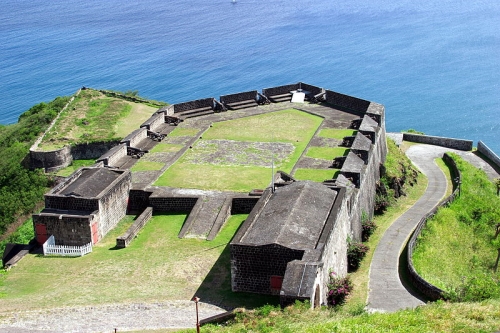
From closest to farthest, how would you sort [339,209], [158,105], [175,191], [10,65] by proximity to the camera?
[339,209] < [175,191] < [158,105] < [10,65]

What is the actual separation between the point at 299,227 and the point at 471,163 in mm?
23054

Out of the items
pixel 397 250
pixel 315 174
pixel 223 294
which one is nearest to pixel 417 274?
pixel 397 250

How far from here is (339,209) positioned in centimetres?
2303

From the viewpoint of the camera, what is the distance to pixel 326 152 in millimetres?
33031

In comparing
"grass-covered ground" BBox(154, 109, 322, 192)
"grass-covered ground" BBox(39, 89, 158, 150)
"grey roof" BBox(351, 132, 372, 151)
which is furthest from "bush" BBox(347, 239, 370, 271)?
"grass-covered ground" BBox(39, 89, 158, 150)

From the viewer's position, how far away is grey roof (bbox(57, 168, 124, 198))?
26359 millimetres

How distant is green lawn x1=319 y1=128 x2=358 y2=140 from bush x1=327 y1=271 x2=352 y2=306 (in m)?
15.1

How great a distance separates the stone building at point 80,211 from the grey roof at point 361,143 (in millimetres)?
11759

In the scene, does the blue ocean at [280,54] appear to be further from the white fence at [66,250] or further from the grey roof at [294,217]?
the white fence at [66,250]

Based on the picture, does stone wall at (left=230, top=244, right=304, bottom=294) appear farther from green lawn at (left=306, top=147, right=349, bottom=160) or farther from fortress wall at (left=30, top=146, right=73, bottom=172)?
fortress wall at (left=30, top=146, right=73, bottom=172)

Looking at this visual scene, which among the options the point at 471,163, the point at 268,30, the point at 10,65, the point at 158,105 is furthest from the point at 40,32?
the point at 471,163

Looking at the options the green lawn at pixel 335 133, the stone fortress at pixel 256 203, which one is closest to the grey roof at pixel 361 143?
the stone fortress at pixel 256 203

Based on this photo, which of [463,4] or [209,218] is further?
[463,4]

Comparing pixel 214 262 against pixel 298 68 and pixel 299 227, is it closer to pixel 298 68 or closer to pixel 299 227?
pixel 299 227
